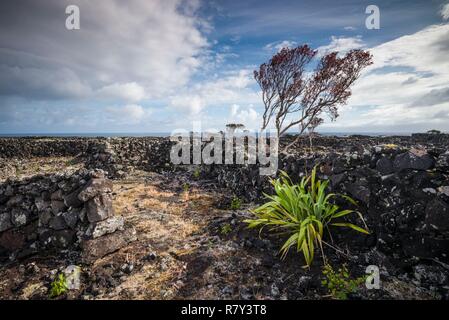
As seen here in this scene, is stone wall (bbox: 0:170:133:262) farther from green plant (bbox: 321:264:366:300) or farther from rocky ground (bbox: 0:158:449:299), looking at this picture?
green plant (bbox: 321:264:366:300)

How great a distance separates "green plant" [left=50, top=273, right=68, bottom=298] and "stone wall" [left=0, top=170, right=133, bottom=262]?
105cm

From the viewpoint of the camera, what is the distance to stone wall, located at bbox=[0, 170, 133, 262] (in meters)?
4.76

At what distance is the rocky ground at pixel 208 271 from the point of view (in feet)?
10.9

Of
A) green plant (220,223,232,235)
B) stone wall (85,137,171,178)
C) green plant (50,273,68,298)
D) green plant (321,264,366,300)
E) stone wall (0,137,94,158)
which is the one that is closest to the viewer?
green plant (321,264,366,300)

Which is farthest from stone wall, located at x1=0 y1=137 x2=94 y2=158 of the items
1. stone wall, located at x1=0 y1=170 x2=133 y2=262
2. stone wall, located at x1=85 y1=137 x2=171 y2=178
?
stone wall, located at x1=0 y1=170 x2=133 y2=262

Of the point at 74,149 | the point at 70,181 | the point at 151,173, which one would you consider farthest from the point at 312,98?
the point at 74,149

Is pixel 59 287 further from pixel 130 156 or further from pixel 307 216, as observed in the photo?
pixel 130 156

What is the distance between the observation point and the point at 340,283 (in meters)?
3.26

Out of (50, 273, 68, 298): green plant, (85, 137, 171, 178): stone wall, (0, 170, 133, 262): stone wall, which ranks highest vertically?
(85, 137, 171, 178): stone wall

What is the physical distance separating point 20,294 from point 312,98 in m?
14.6

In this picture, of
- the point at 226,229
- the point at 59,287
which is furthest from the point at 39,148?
the point at 226,229

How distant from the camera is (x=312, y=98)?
13.8 metres

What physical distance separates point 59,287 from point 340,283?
4247mm
